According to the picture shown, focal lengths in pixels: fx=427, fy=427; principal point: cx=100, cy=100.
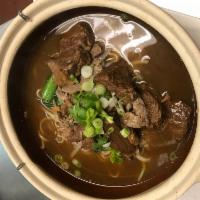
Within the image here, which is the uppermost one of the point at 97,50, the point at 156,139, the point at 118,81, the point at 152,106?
the point at 97,50

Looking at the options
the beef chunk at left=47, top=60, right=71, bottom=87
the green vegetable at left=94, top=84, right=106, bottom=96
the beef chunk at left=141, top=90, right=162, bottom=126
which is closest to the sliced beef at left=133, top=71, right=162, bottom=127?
the beef chunk at left=141, top=90, right=162, bottom=126

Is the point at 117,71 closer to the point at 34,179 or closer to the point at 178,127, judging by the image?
the point at 178,127

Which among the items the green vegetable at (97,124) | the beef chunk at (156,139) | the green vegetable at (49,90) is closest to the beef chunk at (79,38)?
A: the green vegetable at (49,90)

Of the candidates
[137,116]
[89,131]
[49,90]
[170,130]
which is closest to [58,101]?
[49,90]

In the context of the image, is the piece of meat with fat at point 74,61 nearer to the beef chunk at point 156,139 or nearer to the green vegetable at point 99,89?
the green vegetable at point 99,89

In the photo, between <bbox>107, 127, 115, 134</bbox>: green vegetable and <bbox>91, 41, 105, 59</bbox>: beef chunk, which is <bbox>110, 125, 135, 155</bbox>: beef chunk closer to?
<bbox>107, 127, 115, 134</bbox>: green vegetable

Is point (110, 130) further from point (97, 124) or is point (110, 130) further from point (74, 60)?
point (74, 60)
